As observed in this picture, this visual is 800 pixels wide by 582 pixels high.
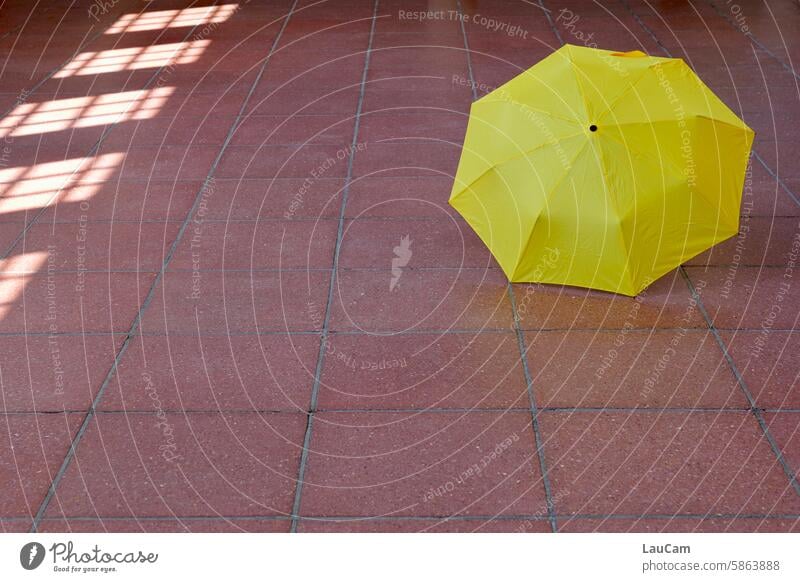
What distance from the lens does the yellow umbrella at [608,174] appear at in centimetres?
518

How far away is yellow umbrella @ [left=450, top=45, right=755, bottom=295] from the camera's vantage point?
5184 millimetres

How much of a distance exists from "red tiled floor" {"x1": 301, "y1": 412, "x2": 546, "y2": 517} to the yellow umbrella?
1158 mm

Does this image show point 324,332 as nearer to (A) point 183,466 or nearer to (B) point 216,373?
(B) point 216,373

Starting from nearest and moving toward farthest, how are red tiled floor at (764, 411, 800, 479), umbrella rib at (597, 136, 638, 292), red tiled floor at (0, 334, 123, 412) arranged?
red tiled floor at (764, 411, 800, 479) < red tiled floor at (0, 334, 123, 412) < umbrella rib at (597, 136, 638, 292)

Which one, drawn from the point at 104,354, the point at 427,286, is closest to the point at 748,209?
the point at 427,286

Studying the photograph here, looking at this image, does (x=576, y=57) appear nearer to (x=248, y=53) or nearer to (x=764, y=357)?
(x=764, y=357)

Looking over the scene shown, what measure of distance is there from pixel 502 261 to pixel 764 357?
1535 mm

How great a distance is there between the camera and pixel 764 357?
16.2ft

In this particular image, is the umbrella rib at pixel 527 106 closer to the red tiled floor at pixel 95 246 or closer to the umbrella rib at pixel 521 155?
the umbrella rib at pixel 521 155

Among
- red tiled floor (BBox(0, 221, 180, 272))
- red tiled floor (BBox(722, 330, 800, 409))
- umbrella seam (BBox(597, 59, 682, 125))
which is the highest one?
umbrella seam (BBox(597, 59, 682, 125))

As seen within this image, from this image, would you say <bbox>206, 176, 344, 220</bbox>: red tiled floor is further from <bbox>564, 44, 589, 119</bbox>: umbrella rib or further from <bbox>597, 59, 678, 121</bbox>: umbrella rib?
<bbox>597, 59, 678, 121</bbox>: umbrella rib

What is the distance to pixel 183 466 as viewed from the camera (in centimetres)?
427

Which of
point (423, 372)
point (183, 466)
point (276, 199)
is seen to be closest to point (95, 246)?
point (276, 199)
